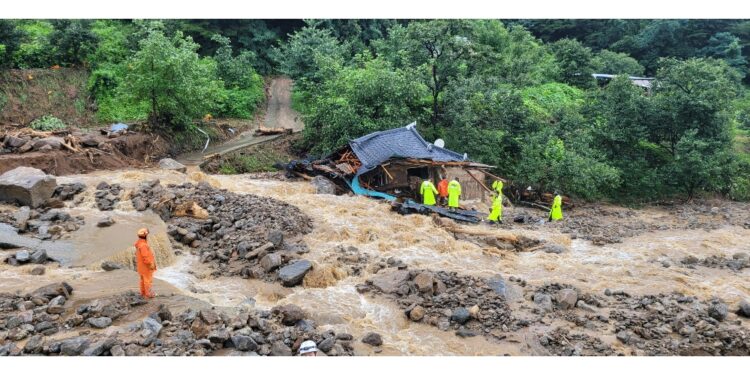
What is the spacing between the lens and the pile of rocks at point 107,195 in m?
14.6

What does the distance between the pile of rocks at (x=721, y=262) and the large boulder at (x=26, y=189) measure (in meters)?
16.3

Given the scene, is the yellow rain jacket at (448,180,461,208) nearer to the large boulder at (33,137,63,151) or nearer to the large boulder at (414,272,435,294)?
the large boulder at (414,272,435,294)

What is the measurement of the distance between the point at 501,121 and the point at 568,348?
51.4 feet

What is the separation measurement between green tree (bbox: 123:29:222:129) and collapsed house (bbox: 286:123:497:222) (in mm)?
4799

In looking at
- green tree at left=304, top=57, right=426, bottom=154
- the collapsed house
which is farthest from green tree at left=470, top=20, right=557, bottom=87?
the collapsed house

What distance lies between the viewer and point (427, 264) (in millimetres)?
12328

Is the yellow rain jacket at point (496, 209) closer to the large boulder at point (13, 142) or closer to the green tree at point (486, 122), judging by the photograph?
the green tree at point (486, 122)

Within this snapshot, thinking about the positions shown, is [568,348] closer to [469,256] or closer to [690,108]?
[469,256]

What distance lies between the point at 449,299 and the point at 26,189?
1115 centimetres

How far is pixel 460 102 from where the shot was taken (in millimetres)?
22844

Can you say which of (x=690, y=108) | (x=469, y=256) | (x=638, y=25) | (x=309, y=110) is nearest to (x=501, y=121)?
(x=690, y=108)

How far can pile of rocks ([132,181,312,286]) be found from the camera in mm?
11727

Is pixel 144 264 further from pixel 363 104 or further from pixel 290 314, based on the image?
pixel 363 104

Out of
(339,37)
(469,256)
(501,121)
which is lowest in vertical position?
(469,256)
